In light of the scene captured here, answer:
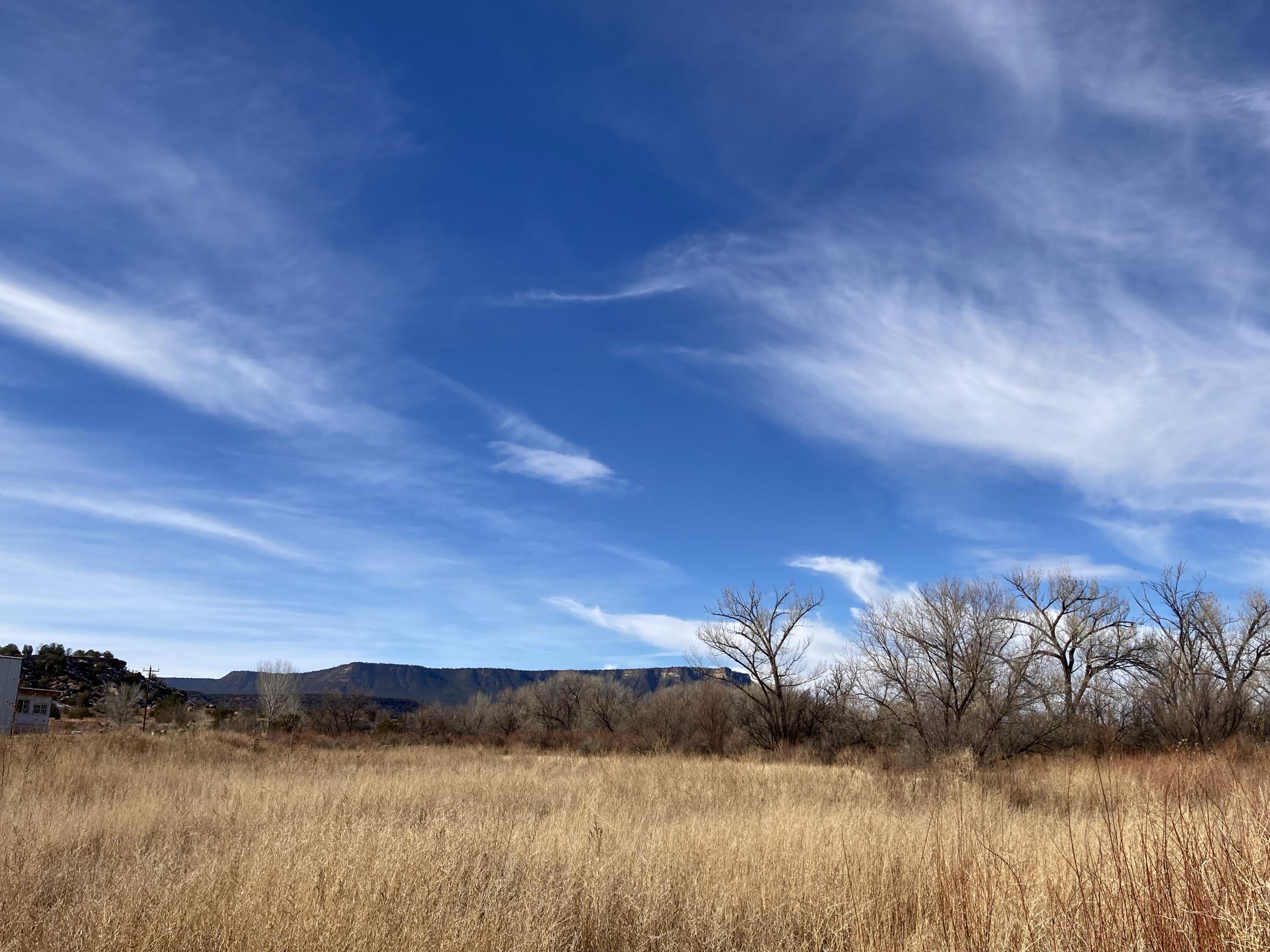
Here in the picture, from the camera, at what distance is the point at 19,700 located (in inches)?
1556

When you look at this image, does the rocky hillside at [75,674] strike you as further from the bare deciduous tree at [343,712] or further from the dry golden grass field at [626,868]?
the dry golden grass field at [626,868]

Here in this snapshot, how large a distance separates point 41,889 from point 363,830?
102 inches

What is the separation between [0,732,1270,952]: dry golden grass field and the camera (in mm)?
4461

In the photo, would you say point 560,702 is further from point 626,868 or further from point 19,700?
point 626,868

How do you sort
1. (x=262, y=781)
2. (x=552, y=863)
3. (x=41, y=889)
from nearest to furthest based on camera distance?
1. (x=41, y=889)
2. (x=552, y=863)
3. (x=262, y=781)

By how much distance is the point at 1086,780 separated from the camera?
14.2 meters

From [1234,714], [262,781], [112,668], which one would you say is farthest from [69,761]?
[112,668]

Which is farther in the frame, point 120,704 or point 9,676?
point 9,676

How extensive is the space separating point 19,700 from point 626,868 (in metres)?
48.5

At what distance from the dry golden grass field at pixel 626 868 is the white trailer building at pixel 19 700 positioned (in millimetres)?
32450

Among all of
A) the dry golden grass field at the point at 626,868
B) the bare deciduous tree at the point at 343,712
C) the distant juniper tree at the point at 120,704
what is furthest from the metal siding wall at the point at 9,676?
the dry golden grass field at the point at 626,868

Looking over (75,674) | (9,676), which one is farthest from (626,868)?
(75,674)

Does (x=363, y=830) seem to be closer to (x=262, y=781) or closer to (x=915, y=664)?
(x=262, y=781)

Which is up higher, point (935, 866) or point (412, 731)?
point (935, 866)
